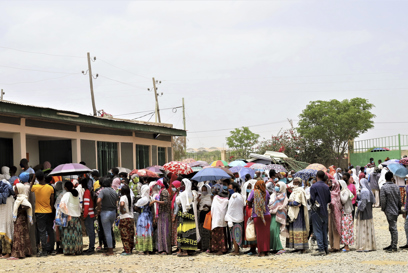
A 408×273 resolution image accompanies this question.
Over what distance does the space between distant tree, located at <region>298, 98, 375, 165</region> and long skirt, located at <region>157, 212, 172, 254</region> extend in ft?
98.3

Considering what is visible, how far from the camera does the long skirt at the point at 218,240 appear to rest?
1154cm

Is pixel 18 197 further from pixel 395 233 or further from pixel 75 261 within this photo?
pixel 395 233

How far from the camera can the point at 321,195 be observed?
10938mm

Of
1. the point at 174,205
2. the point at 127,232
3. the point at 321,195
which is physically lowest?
the point at 127,232

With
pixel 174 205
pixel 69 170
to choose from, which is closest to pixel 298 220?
pixel 174 205

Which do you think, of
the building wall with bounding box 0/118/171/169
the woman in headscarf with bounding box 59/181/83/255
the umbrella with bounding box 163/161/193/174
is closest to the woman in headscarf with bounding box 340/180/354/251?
the umbrella with bounding box 163/161/193/174

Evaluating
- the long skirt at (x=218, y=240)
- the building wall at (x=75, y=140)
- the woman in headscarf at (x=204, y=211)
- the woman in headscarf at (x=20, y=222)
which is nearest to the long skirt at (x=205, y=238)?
the woman in headscarf at (x=204, y=211)

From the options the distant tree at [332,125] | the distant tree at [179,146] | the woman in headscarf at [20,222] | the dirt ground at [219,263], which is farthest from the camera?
the distant tree at [179,146]

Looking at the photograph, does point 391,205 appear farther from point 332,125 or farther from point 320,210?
point 332,125

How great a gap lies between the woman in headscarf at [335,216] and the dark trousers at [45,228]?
20.4ft

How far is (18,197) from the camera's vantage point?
11.3 metres

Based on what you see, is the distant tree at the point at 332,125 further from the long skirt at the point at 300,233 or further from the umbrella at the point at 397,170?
the long skirt at the point at 300,233

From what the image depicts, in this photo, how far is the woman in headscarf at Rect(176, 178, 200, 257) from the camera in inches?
451

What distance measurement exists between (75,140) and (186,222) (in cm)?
911
